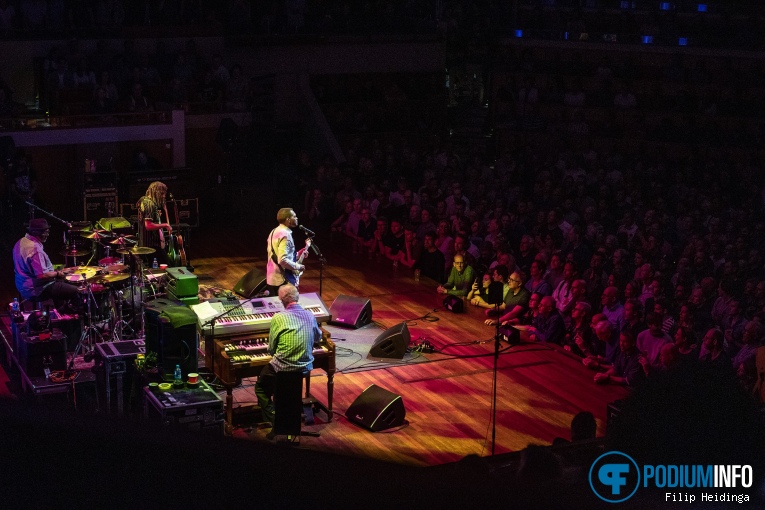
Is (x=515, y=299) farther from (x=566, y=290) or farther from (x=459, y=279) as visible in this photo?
(x=459, y=279)

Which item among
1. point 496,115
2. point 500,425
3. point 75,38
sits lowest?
point 500,425

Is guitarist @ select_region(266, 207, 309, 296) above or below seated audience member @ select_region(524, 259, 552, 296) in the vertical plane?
above

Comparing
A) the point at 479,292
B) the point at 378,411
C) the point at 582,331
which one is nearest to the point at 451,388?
the point at 378,411

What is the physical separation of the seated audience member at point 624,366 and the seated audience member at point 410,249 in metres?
3.54

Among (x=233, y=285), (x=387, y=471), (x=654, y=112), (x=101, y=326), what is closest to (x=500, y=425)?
(x=101, y=326)

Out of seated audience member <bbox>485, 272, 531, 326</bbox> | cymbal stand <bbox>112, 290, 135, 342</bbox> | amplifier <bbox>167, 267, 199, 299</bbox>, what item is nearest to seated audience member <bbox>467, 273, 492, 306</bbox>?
seated audience member <bbox>485, 272, 531, 326</bbox>

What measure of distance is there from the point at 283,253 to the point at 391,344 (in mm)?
1291

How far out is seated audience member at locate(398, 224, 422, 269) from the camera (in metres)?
11.4

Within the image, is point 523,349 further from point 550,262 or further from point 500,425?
point 500,425

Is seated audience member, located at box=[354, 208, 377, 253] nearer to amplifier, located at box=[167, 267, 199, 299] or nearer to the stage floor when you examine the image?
the stage floor

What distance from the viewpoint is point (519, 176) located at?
14070mm

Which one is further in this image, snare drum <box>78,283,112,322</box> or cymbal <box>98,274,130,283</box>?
snare drum <box>78,283,112,322</box>

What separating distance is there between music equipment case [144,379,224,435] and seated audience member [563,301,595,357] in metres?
3.71

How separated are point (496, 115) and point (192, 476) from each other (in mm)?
17321
